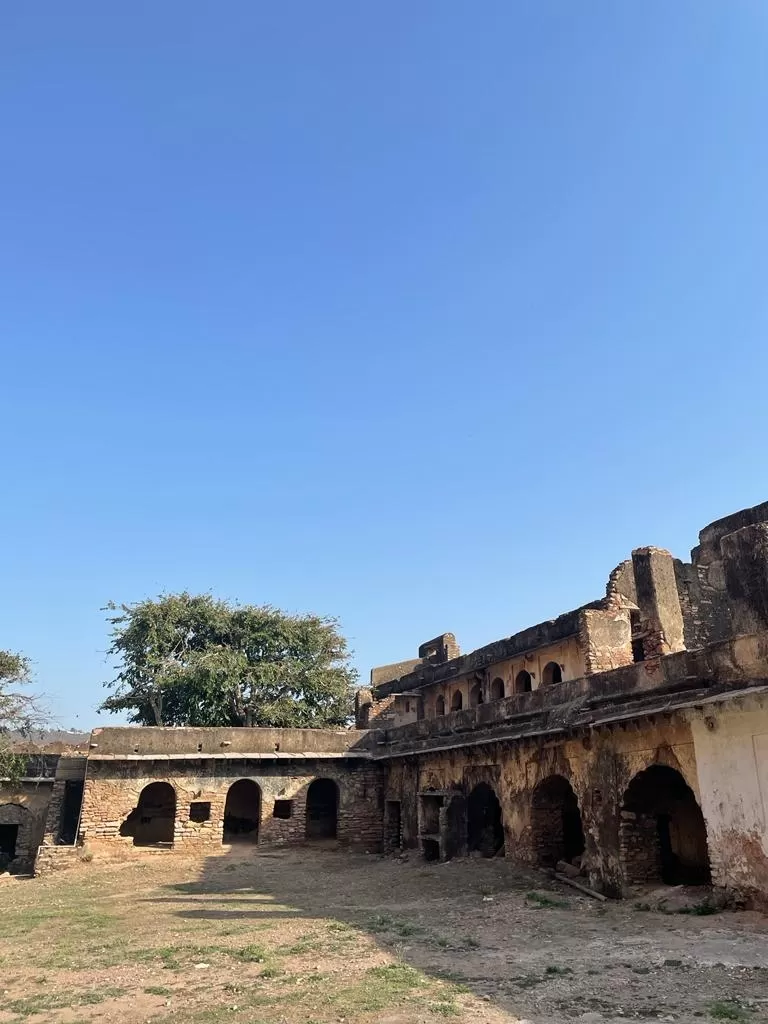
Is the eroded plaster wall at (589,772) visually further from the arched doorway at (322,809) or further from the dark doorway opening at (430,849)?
the arched doorway at (322,809)

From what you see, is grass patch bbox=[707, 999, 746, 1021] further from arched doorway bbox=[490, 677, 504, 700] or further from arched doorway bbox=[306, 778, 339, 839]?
arched doorway bbox=[306, 778, 339, 839]

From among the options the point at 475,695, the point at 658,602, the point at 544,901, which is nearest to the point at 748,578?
the point at 658,602

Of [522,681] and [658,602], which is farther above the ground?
[658,602]

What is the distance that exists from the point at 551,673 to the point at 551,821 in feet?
25.6

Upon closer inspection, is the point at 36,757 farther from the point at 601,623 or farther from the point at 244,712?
the point at 601,623

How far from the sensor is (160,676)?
30031 millimetres

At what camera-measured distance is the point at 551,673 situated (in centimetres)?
2344

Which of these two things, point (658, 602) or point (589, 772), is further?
point (658, 602)

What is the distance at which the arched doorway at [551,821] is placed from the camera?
51.7 ft

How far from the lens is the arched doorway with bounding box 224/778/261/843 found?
1006 inches

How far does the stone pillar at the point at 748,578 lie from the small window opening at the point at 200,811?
1592 centimetres

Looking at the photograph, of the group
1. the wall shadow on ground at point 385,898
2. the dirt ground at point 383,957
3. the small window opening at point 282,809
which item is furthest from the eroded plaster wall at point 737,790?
the small window opening at point 282,809

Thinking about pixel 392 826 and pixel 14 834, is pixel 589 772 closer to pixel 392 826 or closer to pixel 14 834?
pixel 392 826

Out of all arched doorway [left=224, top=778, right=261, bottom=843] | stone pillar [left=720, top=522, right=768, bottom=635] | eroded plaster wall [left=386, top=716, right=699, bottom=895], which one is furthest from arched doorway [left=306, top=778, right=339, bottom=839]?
stone pillar [left=720, top=522, right=768, bottom=635]
